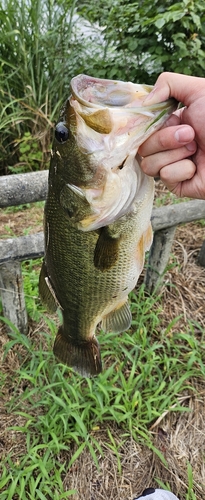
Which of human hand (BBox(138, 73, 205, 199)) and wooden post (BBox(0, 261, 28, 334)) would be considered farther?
wooden post (BBox(0, 261, 28, 334))

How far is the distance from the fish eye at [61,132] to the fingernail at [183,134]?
26cm

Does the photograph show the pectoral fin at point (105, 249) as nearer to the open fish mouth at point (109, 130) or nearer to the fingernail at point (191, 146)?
the open fish mouth at point (109, 130)

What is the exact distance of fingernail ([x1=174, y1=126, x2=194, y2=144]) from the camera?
3.14 feet

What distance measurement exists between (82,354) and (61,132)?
0.77 meters

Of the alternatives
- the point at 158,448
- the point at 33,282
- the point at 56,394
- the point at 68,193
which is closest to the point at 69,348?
the point at 68,193

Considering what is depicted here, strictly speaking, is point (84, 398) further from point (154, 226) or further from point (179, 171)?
point (179, 171)

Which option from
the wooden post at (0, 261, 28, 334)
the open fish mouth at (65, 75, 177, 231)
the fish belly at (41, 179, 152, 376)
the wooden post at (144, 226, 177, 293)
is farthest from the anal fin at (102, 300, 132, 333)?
the wooden post at (144, 226, 177, 293)

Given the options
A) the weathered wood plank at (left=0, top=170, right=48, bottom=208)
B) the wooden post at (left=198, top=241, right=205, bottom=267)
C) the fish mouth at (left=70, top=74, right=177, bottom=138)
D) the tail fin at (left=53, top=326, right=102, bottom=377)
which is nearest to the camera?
the fish mouth at (left=70, top=74, right=177, bottom=138)

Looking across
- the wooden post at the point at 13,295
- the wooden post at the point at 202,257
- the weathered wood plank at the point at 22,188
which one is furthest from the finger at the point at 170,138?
the wooden post at the point at 202,257

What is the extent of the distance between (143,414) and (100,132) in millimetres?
1586

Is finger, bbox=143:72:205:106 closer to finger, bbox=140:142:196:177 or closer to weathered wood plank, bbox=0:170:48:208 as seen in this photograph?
finger, bbox=140:142:196:177

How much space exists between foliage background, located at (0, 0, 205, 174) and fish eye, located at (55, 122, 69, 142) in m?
2.47

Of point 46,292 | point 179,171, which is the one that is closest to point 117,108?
point 179,171

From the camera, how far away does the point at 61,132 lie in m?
0.98
